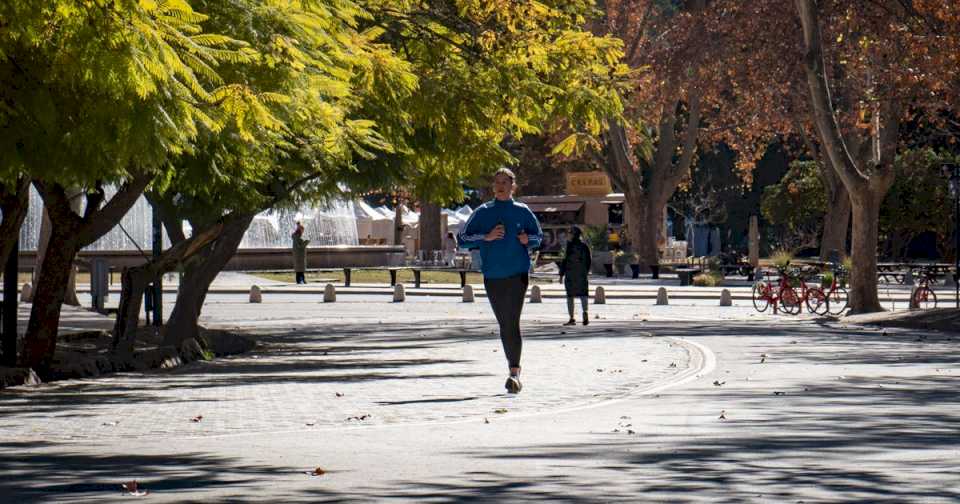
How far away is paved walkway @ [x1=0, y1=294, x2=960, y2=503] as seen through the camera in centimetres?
1015

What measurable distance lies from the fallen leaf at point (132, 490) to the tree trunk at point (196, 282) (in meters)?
15.2

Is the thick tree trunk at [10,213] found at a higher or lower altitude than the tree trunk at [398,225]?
lower

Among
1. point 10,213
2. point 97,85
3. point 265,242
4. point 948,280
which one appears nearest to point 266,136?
point 10,213

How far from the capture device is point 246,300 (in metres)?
47.5

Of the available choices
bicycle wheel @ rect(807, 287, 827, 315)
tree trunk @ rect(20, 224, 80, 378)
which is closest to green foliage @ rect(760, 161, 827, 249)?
bicycle wheel @ rect(807, 287, 827, 315)

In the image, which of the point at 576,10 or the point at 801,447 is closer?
the point at 801,447

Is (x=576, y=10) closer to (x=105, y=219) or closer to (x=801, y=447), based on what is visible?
(x=105, y=219)

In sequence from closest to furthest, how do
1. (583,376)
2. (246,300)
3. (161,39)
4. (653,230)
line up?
(161,39)
(583,376)
(246,300)
(653,230)

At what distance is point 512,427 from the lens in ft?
45.3

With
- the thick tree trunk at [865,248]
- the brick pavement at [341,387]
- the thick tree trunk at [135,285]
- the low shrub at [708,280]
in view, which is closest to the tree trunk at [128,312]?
the thick tree trunk at [135,285]

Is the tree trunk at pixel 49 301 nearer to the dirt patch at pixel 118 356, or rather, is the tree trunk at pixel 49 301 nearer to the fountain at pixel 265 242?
the dirt patch at pixel 118 356

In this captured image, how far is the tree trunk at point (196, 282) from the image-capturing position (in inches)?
1024

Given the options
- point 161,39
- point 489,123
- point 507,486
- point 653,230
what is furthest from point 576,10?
point 653,230

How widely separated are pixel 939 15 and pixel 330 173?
37.0 feet
